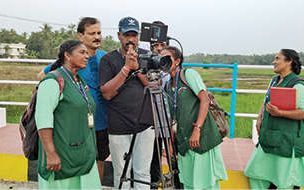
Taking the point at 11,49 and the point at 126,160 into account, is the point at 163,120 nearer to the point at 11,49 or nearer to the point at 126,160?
the point at 126,160

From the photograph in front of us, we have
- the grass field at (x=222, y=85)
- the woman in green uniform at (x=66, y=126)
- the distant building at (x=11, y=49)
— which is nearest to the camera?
the woman in green uniform at (x=66, y=126)

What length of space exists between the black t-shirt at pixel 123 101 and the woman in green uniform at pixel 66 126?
1.01ft

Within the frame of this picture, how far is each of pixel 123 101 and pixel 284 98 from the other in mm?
1087

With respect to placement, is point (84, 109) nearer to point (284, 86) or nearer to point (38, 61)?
point (284, 86)

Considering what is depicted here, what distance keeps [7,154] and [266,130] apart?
258cm

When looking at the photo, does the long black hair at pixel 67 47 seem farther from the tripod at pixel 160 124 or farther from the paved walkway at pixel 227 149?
the paved walkway at pixel 227 149

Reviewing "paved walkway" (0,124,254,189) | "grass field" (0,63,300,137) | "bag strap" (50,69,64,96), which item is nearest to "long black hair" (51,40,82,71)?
"bag strap" (50,69,64,96)

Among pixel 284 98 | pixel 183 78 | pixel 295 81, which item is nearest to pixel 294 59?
pixel 295 81

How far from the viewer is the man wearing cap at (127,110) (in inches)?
101

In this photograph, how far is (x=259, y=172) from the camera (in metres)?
2.97

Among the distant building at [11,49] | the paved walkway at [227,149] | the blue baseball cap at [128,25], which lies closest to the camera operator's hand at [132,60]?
the blue baseball cap at [128,25]

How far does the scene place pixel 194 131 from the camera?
2.58m

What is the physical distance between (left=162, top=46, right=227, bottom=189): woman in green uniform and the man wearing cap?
0.70 feet

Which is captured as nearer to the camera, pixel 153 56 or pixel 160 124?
pixel 153 56
